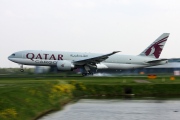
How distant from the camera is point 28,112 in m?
31.4

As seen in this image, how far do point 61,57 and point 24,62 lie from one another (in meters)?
6.81

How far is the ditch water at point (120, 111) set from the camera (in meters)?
33.6

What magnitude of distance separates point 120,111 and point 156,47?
51093 millimetres

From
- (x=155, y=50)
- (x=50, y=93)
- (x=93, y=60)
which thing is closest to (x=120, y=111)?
(x=50, y=93)

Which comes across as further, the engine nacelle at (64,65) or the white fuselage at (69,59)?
the white fuselage at (69,59)

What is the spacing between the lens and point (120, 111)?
37.4 meters

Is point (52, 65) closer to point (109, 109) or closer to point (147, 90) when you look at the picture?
point (147, 90)

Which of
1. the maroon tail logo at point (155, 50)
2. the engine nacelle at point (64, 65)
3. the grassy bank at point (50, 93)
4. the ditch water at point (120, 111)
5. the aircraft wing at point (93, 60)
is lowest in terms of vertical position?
the ditch water at point (120, 111)

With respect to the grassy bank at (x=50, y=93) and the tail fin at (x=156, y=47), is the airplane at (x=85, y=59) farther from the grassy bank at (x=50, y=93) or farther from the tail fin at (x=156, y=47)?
the grassy bank at (x=50, y=93)

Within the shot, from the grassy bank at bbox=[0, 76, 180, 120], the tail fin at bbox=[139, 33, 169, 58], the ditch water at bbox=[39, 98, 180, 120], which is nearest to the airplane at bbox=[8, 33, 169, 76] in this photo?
the tail fin at bbox=[139, 33, 169, 58]

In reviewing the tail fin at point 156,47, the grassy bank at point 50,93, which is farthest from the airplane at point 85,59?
the grassy bank at point 50,93

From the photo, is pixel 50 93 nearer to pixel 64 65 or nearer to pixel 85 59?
pixel 64 65

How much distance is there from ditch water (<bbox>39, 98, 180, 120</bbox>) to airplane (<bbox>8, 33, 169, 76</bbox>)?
3497 cm

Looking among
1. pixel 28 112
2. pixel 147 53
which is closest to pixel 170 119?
pixel 28 112
